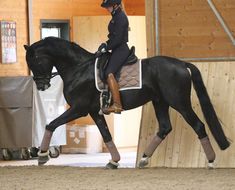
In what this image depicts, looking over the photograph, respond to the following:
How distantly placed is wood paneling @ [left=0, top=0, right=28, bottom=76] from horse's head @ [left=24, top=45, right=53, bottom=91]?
460 cm

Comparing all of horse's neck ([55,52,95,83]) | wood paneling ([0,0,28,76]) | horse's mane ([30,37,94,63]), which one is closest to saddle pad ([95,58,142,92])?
horse's neck ([55,52,95,83])

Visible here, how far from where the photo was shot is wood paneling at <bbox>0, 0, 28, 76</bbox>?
47.1 ft

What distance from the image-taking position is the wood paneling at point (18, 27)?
565 inches

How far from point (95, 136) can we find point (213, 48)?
5.08 meters

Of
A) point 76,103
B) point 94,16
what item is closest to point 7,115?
point 94,16

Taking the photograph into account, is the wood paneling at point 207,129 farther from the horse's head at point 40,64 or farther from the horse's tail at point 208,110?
the horse's head at point 40,64

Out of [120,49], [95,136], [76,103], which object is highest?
[120,49]

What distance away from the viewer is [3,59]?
14250mm

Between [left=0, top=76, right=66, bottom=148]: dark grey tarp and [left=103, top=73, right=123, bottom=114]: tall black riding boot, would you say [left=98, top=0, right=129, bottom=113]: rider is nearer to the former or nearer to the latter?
[left=103, top=73, right=123, bottom=114]: tall black riding boot

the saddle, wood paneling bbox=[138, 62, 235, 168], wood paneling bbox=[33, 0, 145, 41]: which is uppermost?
wood paneling bbox=[33, 0, 145, 41]

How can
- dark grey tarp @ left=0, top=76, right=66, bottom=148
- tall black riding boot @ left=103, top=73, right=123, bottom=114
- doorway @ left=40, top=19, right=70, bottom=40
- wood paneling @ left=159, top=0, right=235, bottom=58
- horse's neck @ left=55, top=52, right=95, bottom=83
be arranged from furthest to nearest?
doorway @ left=40, top=19, right=70, bottom=40
dark grey tarp @ left=0, top=76, right=66, bottom=148
wood paneling @ left=159, top=0, right=235, bottom=58
horse's neck @ left=55, top=52, right=95, bottom=83
tall black riding boot @ left=103, top=73, right=123, bottom=114

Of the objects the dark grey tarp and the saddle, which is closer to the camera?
the saddle

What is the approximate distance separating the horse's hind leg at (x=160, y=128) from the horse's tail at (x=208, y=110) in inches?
20.0

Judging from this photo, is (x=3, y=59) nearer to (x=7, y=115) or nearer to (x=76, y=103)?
(x=7, y=115)
